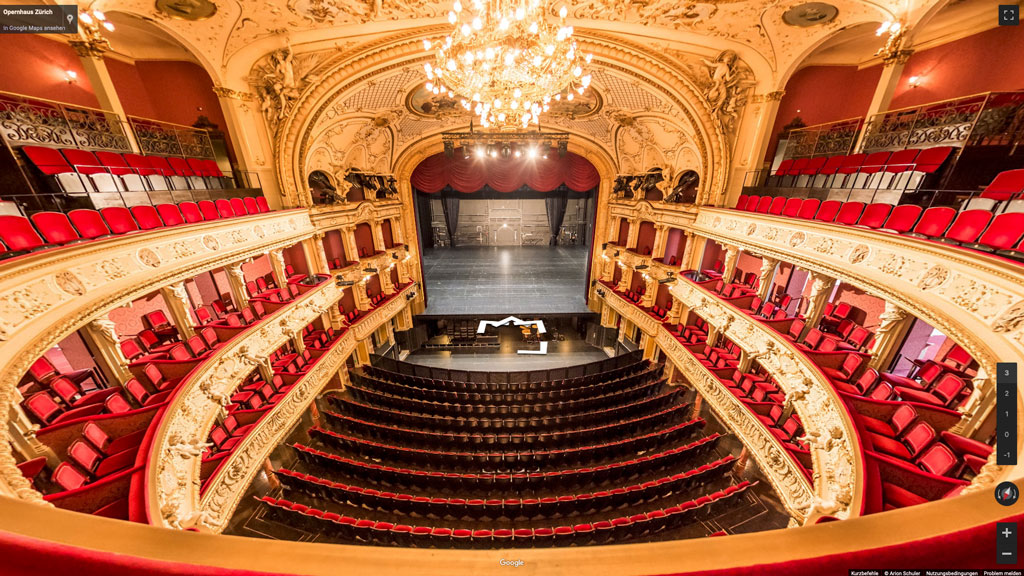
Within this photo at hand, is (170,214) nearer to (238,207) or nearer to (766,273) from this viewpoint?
(238,207)

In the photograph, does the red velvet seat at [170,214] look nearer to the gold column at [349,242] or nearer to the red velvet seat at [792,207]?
the gold column at [349,242]

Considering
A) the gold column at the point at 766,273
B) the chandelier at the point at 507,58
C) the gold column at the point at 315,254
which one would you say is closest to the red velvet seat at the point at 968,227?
the gold column at the point at 766,273

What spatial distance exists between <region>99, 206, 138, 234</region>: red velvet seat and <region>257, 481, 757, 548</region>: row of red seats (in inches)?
202

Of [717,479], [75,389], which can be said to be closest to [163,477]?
[75,389]

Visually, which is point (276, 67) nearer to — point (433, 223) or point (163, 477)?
point (163, 477)

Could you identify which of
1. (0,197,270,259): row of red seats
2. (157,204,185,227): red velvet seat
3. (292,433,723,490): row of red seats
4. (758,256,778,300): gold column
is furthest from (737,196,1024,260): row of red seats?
(157,204,185,227): red velvet seat

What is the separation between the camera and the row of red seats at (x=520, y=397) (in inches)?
361

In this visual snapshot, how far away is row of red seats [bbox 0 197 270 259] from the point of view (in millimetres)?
4125

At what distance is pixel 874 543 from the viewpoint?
1.03 meters

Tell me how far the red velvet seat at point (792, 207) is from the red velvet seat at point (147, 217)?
12.1 m

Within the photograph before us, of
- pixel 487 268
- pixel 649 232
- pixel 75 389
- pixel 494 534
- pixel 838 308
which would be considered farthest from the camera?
pixel 487 268

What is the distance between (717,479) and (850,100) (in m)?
9.73

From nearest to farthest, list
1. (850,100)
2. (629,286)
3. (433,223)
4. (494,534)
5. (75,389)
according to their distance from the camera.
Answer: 1. (75,389)
2. (494,534)
3. (850,100)
4. (629,286)
5. (433,223)

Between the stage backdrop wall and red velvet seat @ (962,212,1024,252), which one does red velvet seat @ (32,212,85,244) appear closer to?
red velvet seat @ (962,212,1024,252)
